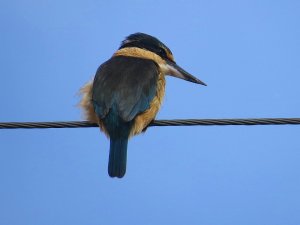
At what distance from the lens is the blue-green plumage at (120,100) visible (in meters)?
5.56

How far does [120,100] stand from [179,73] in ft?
4.96

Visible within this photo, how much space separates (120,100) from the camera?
18.5ft

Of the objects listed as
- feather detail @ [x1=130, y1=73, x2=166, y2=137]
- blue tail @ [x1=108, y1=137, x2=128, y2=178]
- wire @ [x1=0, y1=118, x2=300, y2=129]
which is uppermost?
feather detail @ [x1=130, y1=73, x2=166, y2=137]

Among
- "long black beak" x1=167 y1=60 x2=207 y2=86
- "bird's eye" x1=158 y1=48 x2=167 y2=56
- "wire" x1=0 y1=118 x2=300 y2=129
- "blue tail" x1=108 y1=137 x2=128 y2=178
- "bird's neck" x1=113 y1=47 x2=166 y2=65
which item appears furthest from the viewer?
"bird's eye" x1=158 y1=48 x2=167 y2=56

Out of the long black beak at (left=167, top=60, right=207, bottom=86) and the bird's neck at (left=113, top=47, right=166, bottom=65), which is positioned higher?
the bird's neck at (left=113, top=47, right=166, bottom=65)

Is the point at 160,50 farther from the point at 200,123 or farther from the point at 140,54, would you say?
the point at 200,123

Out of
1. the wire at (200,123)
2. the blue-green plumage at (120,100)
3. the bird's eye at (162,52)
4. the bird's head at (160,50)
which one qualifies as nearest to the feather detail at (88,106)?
the blue-green plumage at (120,100)

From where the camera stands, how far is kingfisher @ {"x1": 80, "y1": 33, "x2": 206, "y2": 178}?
18.3 ft

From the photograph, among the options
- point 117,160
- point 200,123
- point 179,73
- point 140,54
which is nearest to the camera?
point 200,123

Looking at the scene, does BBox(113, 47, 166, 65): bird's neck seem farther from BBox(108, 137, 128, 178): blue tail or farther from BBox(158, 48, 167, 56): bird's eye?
BBox(108, 137, 128, 178): blue tail

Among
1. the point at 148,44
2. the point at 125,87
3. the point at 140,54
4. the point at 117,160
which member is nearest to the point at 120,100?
the point at 125,87

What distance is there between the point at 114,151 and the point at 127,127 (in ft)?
0.75

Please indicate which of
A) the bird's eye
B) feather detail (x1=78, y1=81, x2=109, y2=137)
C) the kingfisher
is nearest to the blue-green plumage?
the kingfisher

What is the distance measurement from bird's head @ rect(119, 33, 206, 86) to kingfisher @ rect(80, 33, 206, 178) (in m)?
0.31
